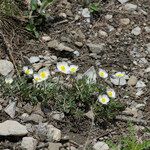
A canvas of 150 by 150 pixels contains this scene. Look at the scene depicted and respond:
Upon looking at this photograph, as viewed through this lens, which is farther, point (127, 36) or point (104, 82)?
point (127, 36)

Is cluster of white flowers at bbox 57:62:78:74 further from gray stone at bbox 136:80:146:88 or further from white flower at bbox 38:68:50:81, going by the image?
gray stone at bbox 136:80:146:88

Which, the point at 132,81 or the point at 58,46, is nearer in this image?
the point at 132,81

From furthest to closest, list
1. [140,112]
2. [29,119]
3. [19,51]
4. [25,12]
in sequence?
[25,12] → [19,51] → [140,112] → [29,119]

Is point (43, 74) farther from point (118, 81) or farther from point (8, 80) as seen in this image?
point (118, 81)

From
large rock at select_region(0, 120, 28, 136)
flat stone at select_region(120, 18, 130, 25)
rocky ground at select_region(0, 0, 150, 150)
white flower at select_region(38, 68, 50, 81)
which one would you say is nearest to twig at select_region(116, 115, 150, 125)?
rocky ground at select_region(0, 0, 150, 150)

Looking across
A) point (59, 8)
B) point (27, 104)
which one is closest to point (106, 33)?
point (59, 8)

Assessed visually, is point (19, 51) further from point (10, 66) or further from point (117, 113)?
point (117, 113)

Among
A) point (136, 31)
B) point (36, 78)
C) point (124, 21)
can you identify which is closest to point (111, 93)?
point (36, 78)
